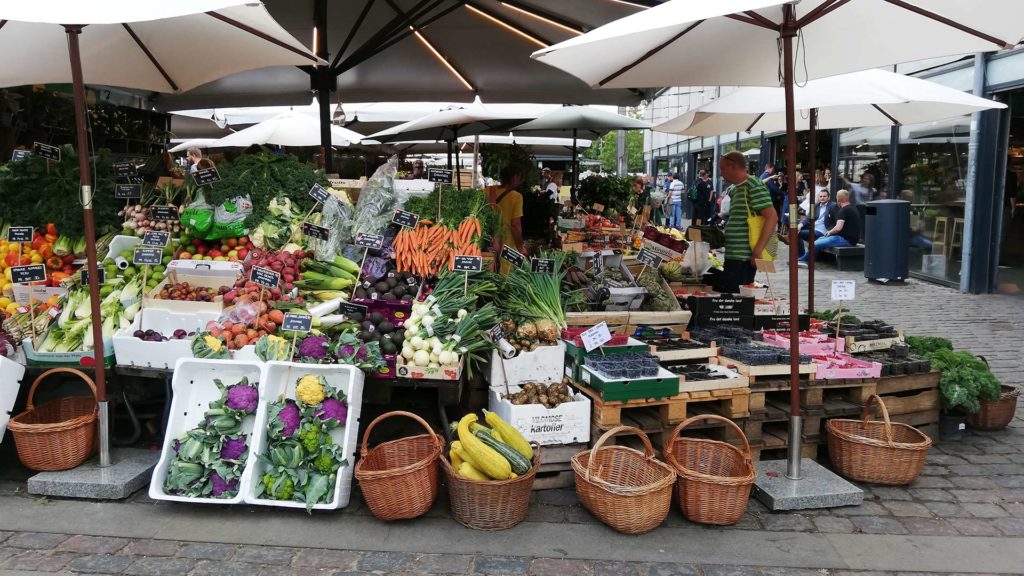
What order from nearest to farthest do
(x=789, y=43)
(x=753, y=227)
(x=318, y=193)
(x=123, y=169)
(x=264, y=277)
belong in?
1. (x=789, y=43)
2. (x=264, y=277)
3. (x=318, y=193)
4. (x=123, y=169)
5. (x=753, y=227)

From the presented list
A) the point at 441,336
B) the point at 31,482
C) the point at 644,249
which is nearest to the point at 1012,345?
the point at 644,249

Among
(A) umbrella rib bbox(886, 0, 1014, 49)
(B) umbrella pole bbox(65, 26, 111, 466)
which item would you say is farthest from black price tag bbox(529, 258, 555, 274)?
(B) umbrella pole bbox(65, 26, 111, 466)

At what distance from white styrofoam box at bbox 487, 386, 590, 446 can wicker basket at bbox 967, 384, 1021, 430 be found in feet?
9.93

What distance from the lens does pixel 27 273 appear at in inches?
183

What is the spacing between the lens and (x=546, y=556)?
351cm

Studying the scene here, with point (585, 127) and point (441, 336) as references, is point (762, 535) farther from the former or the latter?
point (585, 127)

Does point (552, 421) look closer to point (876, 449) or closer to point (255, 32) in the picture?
point (876, 449)

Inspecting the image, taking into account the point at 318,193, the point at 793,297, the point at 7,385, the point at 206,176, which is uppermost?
the point at 206,176

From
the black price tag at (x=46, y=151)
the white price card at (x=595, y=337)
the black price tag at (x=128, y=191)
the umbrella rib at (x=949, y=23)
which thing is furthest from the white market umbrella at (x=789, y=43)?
the black price tag at (x=46, y=151)

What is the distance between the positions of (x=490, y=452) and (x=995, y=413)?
383 centimetres

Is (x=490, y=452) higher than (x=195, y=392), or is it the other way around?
(x=195, y=392)

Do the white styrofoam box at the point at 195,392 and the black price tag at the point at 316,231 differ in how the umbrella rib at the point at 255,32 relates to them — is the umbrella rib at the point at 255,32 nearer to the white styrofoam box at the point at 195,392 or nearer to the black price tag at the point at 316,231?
the black price tag at the point at 316,231

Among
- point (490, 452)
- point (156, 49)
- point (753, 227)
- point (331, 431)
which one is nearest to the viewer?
point (490, 452)

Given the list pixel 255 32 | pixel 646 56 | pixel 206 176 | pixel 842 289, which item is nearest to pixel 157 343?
pixel 206 176
